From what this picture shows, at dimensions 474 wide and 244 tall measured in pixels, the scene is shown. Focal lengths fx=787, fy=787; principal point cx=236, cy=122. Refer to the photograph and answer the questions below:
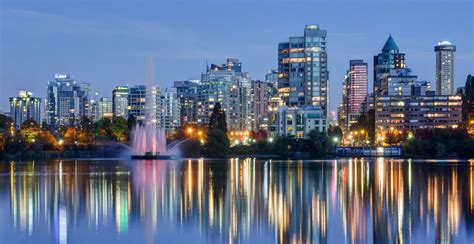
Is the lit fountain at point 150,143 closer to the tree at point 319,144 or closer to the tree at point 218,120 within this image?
the tree at point 218,120

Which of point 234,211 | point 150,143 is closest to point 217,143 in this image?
point 150,143

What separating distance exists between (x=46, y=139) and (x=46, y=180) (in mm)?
76341

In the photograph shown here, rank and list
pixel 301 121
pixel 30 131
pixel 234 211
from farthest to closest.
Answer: pixel 301 121 < pixel 30 131 < pixel 234 211

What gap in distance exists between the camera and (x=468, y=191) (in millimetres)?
46031

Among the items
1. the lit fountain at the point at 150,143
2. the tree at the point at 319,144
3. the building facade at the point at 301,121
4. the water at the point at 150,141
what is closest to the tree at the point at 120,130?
the lit fountain at the point at 150,143

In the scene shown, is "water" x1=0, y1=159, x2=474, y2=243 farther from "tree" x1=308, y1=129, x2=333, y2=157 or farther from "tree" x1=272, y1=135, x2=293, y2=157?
"tree" x1=272, y1=135, x2=293, y2=157

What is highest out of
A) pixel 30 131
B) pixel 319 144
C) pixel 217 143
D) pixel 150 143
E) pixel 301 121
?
pixel 301 121

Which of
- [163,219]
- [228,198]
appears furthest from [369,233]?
[228,198]

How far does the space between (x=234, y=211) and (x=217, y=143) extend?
8880 centimetres

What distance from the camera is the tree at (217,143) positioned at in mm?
122938

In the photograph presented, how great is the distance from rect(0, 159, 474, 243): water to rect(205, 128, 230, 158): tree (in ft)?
227

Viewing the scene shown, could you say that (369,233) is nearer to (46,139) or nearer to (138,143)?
(138,143)

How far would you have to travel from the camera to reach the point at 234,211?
34.7 m

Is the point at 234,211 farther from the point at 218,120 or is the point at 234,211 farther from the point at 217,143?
the point at 218,120
